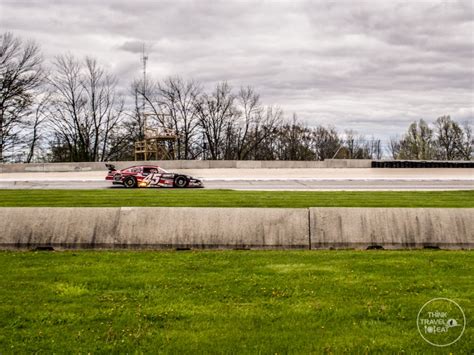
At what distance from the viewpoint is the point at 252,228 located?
10.4 meters

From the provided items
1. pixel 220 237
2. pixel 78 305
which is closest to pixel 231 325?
pixel 78 305

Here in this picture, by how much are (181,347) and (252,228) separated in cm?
532

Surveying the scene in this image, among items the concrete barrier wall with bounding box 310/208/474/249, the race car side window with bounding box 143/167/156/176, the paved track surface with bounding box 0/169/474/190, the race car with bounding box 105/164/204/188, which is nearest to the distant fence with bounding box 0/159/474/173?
the paved track surface with bounding box 0/169/474/190

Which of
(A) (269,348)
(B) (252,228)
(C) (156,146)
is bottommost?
(A) (269,348)

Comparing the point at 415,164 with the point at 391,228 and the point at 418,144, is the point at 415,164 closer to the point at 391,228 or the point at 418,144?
the point at 391,228

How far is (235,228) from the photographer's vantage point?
10438 mm

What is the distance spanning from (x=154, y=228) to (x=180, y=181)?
18223mm

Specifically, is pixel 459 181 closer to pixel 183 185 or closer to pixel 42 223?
pixel 183 185

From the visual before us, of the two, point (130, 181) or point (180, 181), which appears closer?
point (180, 181)

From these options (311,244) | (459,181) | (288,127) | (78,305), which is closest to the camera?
(78,305)

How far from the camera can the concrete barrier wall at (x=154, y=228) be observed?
10.3 m

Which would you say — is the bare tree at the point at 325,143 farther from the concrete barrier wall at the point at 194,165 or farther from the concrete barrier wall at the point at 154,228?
the concrete barrier wall at the point at 154,228

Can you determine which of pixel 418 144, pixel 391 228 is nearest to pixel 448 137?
pixel 418 144

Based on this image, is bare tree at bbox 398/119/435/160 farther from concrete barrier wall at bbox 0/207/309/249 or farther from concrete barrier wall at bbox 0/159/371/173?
concrete barrier wall at bbox 0/207/309/249
